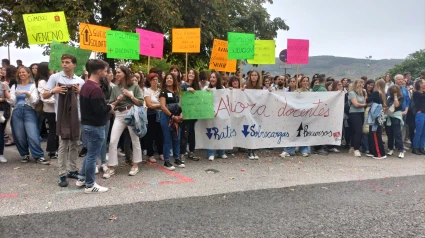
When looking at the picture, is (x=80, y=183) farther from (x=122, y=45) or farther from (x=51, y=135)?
(x=122, y=45)

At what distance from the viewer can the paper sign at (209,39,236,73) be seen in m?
8.42

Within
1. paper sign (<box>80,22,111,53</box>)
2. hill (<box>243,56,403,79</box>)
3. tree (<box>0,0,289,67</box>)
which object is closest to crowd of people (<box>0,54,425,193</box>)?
paper sign (<box>80,22,111,53</box>)

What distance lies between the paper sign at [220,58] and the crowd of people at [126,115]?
0.40 metres

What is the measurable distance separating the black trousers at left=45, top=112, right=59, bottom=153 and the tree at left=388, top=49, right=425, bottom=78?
33.2m

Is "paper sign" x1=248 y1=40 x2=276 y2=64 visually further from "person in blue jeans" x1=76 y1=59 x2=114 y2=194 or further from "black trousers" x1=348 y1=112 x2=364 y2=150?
"person in blue jeans" x1=76 y1=59 x2=114 y2=194

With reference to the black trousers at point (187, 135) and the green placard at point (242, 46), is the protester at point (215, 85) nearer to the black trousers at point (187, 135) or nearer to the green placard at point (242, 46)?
the black trousers at point (187, 135)

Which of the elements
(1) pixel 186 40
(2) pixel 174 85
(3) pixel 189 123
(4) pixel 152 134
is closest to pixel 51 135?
(4) pixel 152 134

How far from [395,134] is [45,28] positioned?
8.29 meters

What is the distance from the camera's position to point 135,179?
5516 mm

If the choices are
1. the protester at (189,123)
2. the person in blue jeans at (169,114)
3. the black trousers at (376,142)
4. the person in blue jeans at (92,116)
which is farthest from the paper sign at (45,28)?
the black trousers at (376,142)

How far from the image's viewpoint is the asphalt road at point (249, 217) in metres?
3.56

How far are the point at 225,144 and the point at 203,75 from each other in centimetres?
169

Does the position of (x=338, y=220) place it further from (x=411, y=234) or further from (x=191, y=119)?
(x=191, y=119)

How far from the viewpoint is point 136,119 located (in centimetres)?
550
